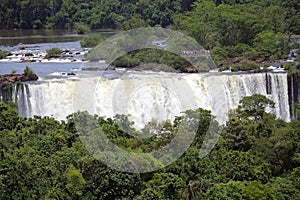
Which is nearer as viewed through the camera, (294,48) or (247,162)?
(247,162)

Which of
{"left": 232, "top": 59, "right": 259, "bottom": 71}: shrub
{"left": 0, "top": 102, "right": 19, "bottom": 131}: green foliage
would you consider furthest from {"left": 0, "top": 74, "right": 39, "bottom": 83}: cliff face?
{"left": 232, "top": 59, "right": 259, "bottom": 71}: shrub

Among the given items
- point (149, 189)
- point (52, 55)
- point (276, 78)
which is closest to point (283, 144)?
point (149, 189)

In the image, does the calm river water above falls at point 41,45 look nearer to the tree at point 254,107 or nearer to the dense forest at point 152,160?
the tree at point 254,107

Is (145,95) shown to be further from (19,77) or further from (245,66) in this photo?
(245,66)

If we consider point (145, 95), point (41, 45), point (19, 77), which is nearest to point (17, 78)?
point (19, 77)

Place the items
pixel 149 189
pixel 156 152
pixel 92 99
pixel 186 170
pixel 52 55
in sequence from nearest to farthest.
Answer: pixel 149 189, pixel 186 170, pixel 156 152, pixel 92 99, pixel 52 55

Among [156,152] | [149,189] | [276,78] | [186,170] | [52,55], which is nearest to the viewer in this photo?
[149,189]

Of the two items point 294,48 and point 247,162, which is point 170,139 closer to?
point 247,162
